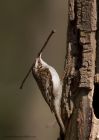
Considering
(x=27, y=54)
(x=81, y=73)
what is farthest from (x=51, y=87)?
(x=27, y=54)

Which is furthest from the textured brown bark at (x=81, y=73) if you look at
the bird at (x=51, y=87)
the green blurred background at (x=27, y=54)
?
the green blurred background at (x=27, y=54)

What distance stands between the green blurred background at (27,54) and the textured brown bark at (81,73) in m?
0.52

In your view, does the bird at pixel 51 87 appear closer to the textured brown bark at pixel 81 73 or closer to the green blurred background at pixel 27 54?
the textured brown bark at pixel 81 73

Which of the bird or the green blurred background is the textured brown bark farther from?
the green blurred background

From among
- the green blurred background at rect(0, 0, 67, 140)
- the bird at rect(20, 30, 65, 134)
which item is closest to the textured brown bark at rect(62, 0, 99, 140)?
the bird at rect(20, 30, 65, 134)

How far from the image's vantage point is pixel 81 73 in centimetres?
152

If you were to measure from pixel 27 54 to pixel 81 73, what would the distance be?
2.06 feet

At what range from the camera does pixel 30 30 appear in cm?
212

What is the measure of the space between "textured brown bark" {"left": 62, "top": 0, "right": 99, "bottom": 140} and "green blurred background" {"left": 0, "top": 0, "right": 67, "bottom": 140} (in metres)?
0.52

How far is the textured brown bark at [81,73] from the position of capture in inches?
59.7

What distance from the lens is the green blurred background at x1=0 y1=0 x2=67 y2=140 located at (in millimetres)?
2102

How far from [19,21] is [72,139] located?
0.71 metres

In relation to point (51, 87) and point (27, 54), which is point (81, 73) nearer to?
point (51, 87)

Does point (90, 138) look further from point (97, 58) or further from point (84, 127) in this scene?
point (97, 58)
